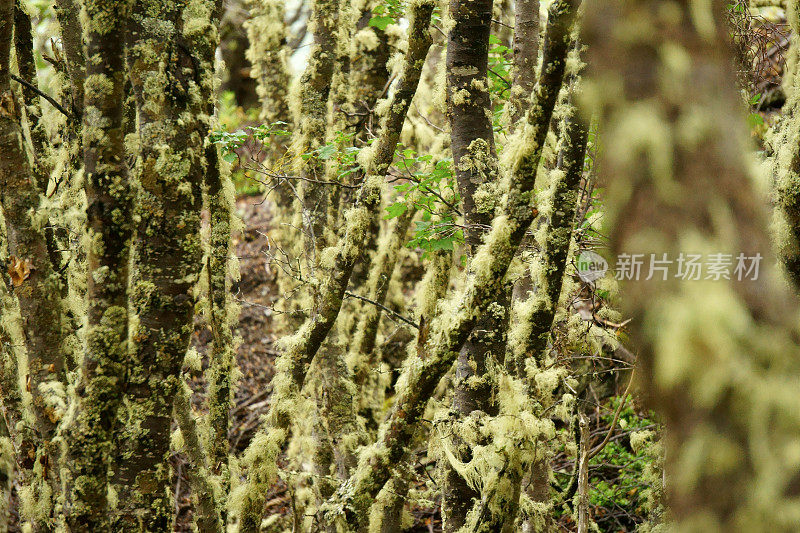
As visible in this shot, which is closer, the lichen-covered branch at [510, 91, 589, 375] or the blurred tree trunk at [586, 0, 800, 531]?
the blurred tree trunk at [586, 0, 800, 531]

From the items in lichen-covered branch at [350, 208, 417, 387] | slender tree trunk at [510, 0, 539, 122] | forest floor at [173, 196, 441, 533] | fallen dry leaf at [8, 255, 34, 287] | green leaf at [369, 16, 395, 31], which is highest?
green leaf at [369, 16, 395, 31]

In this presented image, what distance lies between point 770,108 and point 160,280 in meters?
8.33

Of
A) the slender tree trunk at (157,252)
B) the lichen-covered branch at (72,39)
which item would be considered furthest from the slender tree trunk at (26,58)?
the slender tree trunk at (157,252)

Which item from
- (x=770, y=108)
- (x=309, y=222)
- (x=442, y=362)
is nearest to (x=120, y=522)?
(x=442, y=362)

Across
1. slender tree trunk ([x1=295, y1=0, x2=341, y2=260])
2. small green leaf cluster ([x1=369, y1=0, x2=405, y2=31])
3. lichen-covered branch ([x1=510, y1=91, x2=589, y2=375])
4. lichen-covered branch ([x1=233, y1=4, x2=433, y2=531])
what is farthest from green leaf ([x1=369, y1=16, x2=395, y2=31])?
lichen-covered branch ([x1=510, y1=91, x2=589, y2=375])

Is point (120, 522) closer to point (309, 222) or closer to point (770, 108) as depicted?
point (309, 222)

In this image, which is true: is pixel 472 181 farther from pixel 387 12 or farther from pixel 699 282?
pixel 387 12

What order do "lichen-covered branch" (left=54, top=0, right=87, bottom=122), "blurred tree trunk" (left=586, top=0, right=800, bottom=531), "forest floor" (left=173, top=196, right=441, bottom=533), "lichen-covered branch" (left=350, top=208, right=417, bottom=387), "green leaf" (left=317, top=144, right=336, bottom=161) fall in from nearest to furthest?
"blurred tree trunk" (left=586, top=0, right=800, bottom=531) → "lichen-covered branch" (left=54, top=0, right=87, bottom=122) → "green leaf" (left=317, top=144, right=336, bottom=161) → "lichen-covered branch" (left=350, top=208, right=417, bottom=387) → "forest floor" (left=173, top=196, right=441, bottom=533)

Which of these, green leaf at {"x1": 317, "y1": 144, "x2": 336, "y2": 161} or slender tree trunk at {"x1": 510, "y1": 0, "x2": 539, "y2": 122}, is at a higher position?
slender tree trunk at {"x1": 510, "y1": 0, "x2": 539, "y2": 122}

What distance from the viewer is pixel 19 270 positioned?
2.63m

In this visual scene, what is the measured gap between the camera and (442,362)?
2.20 m

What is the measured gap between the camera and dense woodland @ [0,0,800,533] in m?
0.79

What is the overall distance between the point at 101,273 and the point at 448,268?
2.96 m

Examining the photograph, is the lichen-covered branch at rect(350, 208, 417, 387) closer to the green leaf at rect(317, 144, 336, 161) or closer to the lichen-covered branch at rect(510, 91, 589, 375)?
the green leaf at rect(317, 144, 336, 161)
